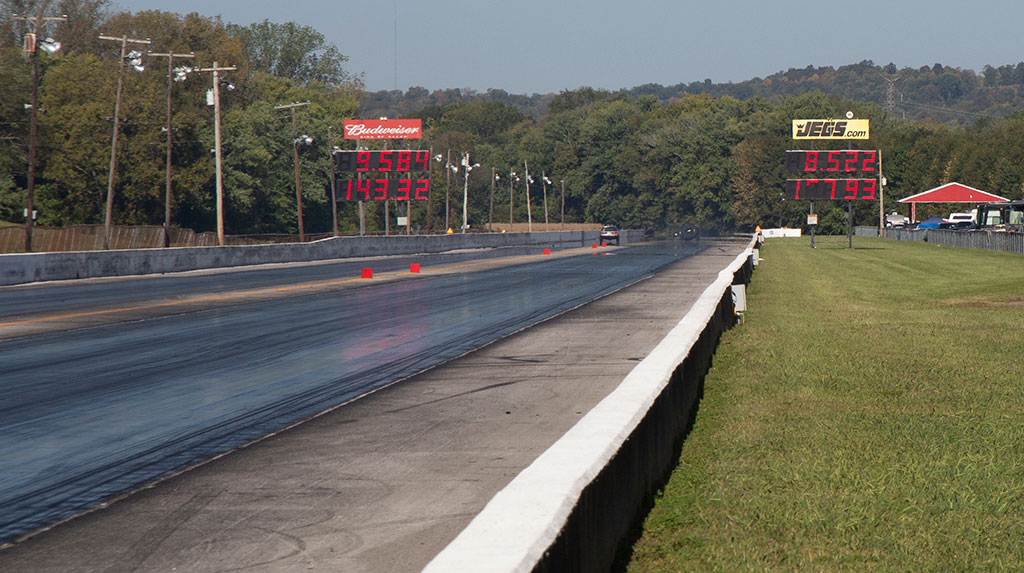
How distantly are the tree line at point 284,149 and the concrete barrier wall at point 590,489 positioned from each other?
78413 mm

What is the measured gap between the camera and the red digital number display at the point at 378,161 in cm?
7512

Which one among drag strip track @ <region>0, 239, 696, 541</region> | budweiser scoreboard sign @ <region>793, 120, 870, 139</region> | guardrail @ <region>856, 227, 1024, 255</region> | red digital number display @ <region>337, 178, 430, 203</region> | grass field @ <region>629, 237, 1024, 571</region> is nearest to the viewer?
grass field @ <region>629, 237, 1024, 571</region>

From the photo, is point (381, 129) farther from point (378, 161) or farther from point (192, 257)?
point (192, 257)

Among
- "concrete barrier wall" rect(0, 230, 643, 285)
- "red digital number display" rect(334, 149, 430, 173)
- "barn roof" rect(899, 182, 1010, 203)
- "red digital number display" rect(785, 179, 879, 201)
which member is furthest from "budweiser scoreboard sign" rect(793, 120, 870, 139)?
"red digital number display" rect(334, 149, 430, 173)

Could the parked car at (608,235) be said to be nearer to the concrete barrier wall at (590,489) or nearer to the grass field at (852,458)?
the grass field at (852,458)

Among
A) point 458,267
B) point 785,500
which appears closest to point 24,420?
point 785,500

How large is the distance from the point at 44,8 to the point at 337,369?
101163 mm

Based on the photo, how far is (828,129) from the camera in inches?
4540

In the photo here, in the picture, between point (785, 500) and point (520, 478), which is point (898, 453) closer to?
point (785, 500)

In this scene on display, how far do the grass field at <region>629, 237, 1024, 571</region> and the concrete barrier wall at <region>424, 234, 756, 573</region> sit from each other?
0.27 metres

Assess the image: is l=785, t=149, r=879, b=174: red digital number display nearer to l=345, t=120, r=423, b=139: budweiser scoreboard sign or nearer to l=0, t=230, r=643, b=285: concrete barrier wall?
l=0, t=230, r=643, b=285: concrete barrier wall

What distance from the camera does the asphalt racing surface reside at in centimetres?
619

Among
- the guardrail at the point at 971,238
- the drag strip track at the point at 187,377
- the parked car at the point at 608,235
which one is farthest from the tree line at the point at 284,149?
the drag strip track at the point at 187,377

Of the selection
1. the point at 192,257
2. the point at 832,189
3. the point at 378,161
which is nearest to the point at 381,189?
the point at 378,161
